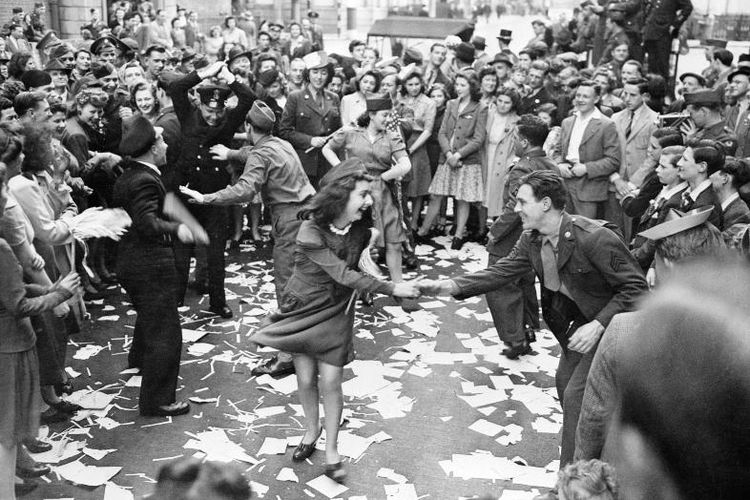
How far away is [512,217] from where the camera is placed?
7.77m

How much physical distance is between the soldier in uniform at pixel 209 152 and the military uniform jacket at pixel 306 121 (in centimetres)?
211

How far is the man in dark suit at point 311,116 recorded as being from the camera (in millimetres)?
10695

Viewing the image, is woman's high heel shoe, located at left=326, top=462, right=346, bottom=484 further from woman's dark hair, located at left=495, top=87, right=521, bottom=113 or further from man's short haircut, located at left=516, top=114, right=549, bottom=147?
woman's dark hair, located at left=495, top=87, right=521, bottom=113

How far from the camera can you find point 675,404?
1.46m

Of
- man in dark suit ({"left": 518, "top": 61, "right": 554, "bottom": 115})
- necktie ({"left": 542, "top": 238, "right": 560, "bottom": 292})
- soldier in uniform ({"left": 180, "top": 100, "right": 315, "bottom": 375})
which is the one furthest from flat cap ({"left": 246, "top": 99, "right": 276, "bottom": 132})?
man in dark suit ({"left": 518, "top": 61, "right": 554, "bottom": 115})

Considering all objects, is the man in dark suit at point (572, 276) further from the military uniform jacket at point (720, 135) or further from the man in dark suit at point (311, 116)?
the man in dark suit at point (311, 116)

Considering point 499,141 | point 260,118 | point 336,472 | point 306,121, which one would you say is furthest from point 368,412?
point 499,141

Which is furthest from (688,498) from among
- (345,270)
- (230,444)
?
(230,444)

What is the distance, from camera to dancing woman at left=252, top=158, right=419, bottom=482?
5.69m

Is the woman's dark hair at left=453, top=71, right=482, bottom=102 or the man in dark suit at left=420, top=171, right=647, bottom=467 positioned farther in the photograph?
the woman's dark hair at left=453, top=71, right=482, bottom=102

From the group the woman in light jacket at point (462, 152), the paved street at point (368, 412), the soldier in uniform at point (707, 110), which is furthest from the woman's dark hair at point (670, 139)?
the woman in light jacket at point (462, 152)

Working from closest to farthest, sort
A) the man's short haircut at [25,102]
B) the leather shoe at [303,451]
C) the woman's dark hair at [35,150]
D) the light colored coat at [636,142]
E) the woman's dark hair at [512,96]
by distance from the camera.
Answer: the leather shoe at [303,451], the woman's dark hair at [35,150], the man's short haircut at [25,102], the light colored coat at [636,142], the woman's dark hair at [512,96]

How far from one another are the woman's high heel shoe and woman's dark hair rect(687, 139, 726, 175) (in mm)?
3797

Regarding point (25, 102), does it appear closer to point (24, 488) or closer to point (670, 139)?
point (24, 488)
